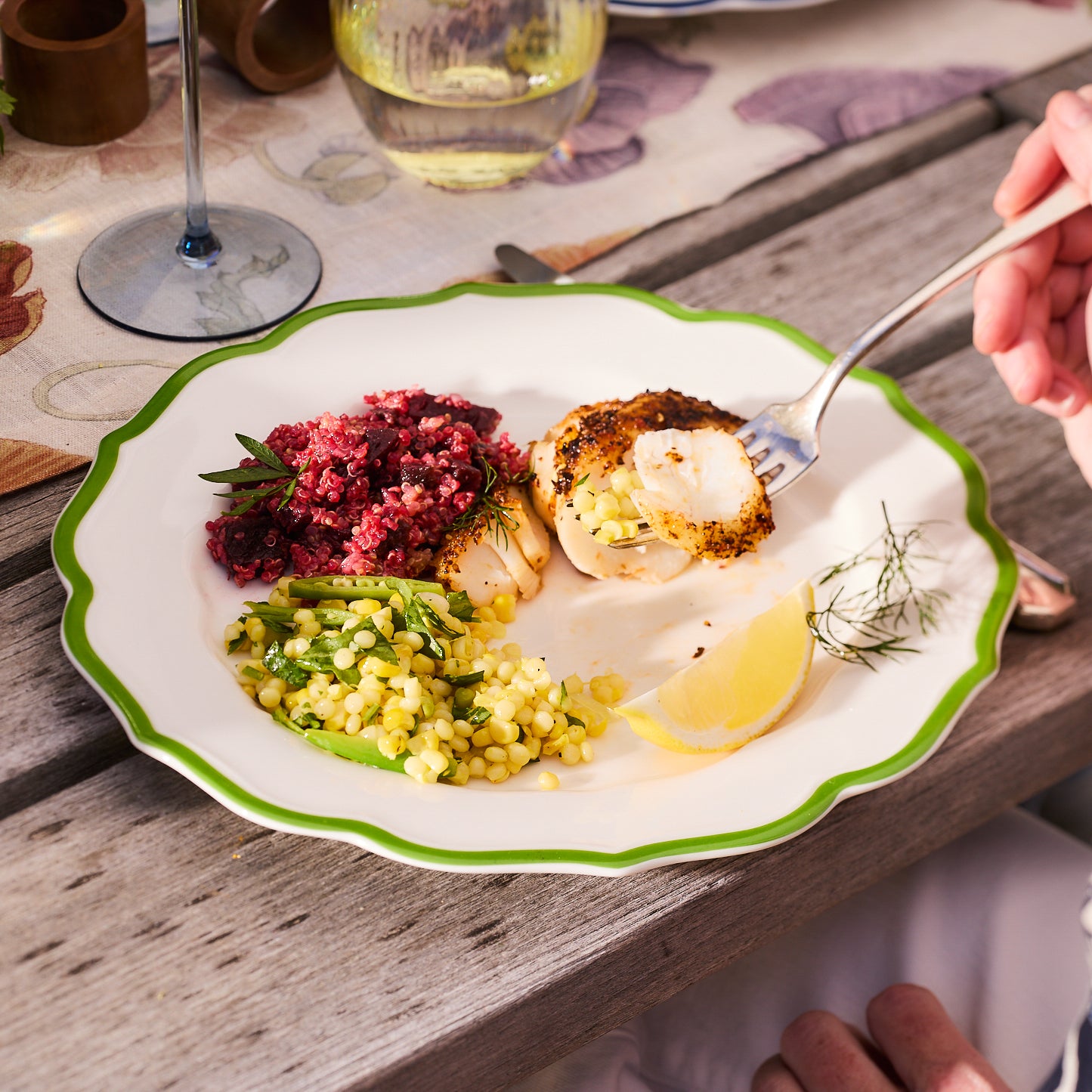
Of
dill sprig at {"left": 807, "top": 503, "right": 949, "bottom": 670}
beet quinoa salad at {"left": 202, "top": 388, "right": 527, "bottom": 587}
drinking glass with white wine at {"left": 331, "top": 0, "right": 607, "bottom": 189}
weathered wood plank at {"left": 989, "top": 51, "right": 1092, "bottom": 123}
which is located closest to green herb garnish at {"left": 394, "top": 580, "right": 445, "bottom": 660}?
beet quinoa salad at {"left": 202, "top": 388, "right": 527, "bottom": 587}

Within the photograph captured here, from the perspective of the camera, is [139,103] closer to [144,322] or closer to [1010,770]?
[144,322]

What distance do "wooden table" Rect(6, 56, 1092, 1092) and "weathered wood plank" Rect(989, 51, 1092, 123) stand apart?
132 cm

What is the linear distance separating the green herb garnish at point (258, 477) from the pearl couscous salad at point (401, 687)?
113mm

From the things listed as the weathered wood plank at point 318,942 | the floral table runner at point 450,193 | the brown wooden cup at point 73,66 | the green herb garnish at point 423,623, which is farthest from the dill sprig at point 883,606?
the brown wooden cup at point 73,66

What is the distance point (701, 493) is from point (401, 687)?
520 millimetres

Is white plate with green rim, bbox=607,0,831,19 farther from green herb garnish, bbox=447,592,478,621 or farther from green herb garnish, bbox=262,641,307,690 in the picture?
green herb garnish, bbox=262,641,307,690

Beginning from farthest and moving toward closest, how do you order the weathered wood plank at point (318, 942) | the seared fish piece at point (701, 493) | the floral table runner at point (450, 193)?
the floral table runner at point (450, 193) < the seared fish piece at point (701, 493) < the weathered wood plank at point (318, 942)

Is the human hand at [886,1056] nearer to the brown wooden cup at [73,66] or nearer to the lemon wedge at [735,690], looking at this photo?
the lemon wedge at [735,690]

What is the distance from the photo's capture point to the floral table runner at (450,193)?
5.76 feet

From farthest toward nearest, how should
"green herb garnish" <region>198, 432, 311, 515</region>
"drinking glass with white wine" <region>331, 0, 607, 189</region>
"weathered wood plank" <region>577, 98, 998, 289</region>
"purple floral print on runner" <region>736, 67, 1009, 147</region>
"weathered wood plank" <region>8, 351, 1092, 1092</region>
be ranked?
"purple floral print on runner" <region>736, 67, 1009, 147</region>
"weathered wood plank" <region>577, 98, 998, 289</region>
"drinking glass with white wine" <region>331, 0, 607, 189</region>
"green herb garnish" <region>198, 432, 311, 515</region>
"weathered wood plank" <region>8, 351, 1092, 1092</region>

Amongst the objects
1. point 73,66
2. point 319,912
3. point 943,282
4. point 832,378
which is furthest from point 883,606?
point 73,66

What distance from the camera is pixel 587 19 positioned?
2025 mm

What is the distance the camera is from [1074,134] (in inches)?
63.7

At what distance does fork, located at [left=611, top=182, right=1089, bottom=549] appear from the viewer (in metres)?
1.66
